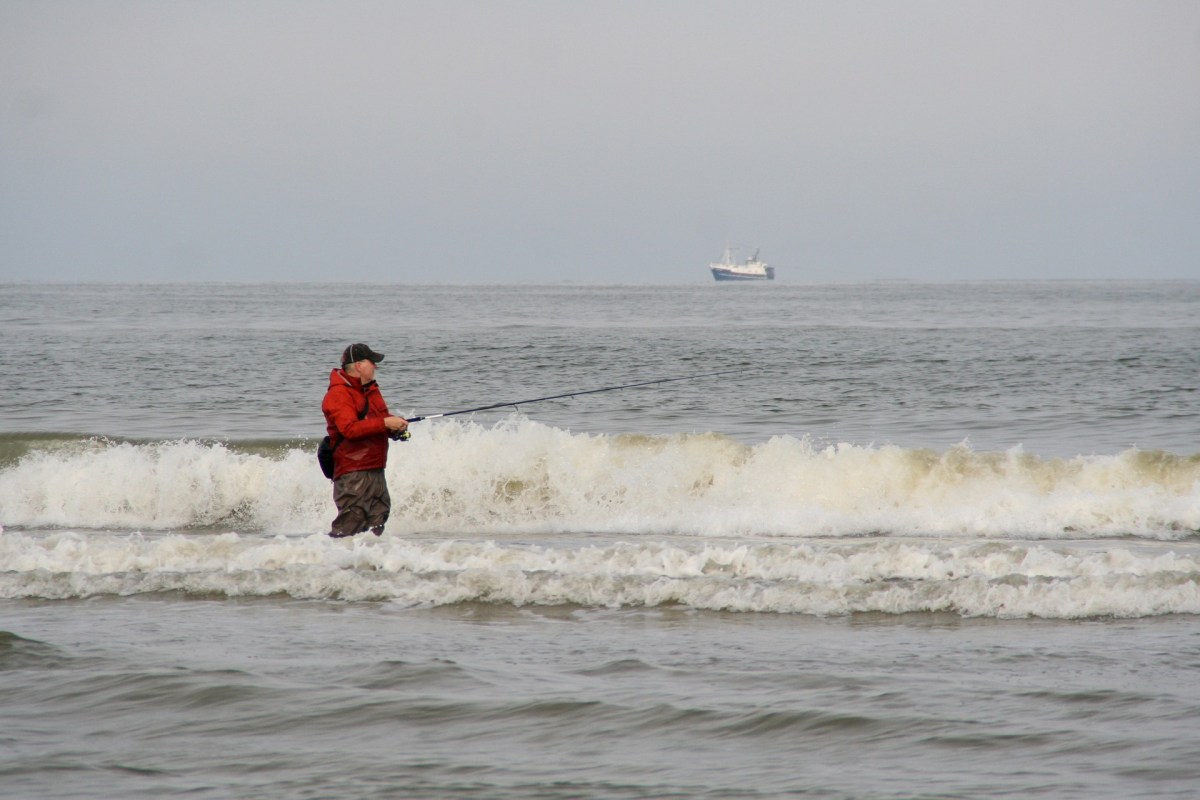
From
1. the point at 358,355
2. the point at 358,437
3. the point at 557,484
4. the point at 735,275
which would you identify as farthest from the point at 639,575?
the point at 735,275

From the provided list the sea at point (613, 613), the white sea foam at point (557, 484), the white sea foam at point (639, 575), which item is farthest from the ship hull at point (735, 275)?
the white sea foam at point (639, 575)

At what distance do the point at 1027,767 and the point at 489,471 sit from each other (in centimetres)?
954

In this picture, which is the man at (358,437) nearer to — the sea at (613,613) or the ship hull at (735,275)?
the sea at (613,613)

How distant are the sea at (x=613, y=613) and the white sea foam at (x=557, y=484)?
39mm

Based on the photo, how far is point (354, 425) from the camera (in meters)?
8.08

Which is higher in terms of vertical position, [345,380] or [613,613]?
[345,380]

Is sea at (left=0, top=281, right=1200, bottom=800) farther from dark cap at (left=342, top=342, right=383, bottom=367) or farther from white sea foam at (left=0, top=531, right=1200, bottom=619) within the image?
dark cap at (left=342, top=342, right=383, bottom=367)

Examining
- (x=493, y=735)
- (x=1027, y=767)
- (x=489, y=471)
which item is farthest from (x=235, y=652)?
(x=489, y=471)

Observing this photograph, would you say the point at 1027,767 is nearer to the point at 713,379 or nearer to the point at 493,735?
the point at 493,735

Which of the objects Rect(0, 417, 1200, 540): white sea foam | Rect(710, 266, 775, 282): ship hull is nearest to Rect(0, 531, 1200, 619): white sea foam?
Rect(0, 417, 1200, 540): white sea foam

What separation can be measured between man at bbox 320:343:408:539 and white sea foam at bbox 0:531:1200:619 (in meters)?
0.24

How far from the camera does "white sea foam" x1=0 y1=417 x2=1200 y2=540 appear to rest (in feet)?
43.0

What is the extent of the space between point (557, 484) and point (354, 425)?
19.1 feet

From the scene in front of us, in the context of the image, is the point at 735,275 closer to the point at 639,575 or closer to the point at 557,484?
the point at 557,484
